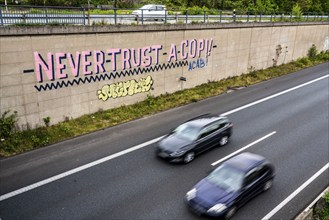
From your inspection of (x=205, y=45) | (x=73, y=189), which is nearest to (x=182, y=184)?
(x=73, y=189)

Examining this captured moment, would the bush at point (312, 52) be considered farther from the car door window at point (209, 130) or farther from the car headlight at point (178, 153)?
the car headlight at point (178, 153)

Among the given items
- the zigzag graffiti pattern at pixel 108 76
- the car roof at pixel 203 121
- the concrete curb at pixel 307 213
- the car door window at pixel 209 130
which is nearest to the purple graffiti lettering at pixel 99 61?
the zigzag graffiti pattern at pixel 108 76

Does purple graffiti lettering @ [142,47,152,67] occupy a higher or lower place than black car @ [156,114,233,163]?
higher

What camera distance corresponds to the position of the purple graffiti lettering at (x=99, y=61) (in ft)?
59.0

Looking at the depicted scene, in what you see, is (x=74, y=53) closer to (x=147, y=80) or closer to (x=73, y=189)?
(x=147, y=80)

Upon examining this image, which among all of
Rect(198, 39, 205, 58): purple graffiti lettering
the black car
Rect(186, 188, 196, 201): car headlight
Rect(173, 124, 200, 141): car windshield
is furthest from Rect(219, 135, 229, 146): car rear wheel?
Rect(198, 39, 205, 58): purple graffiti lettering

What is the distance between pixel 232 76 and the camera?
28656mm

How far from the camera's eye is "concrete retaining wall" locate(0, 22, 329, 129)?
49.5ft

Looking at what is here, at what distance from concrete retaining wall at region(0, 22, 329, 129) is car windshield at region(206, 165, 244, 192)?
972 centimetres

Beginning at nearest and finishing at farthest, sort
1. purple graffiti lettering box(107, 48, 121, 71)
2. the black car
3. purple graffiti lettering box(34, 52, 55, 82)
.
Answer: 1. the black car
2. purple graffiti lettering box(34, 52, 55, 82)
3. purple graffiti lettering box(107, 48, 121, 71)

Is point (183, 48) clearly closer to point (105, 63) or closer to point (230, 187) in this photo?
point (105, 63)

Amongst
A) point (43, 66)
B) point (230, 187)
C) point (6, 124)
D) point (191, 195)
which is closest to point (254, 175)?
point (230, 187)

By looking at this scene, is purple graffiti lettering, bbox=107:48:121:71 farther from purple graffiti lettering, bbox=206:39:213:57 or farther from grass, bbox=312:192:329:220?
grass, bbox=312:192:329:220

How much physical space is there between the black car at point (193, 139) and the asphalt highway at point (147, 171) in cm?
45
